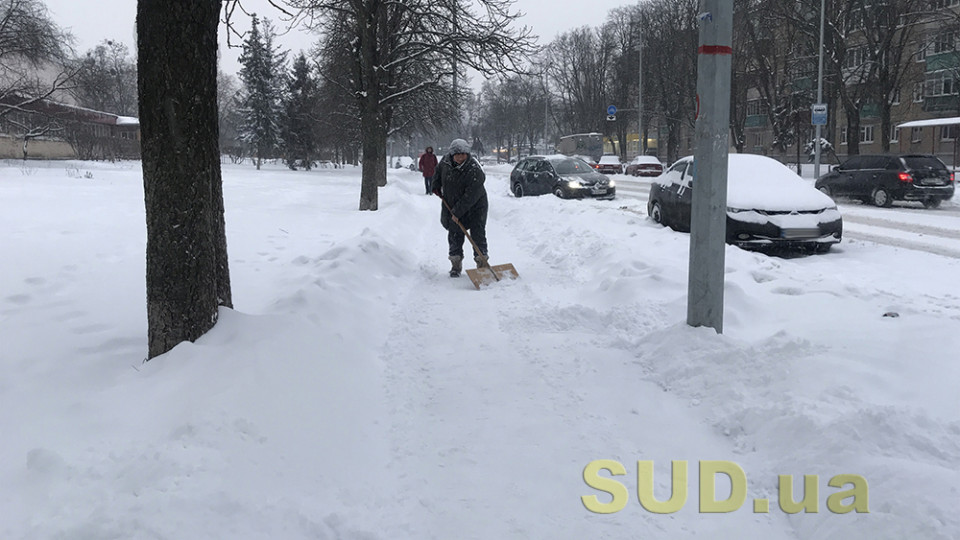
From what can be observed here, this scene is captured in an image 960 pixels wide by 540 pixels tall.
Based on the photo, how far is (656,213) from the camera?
42.9ft

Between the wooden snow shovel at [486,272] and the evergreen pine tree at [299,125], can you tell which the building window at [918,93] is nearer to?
the evergreen pine tree at [299,125]

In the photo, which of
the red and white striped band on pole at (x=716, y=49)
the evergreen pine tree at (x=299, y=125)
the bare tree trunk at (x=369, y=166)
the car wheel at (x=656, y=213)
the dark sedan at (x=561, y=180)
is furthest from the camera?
the evergreen pine tree at (x=299, y=125)

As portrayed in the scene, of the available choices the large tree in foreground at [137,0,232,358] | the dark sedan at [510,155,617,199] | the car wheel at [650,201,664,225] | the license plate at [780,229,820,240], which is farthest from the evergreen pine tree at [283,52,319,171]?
the large tree in foreground at [137,0,232,358]

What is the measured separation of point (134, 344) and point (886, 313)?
587 cm

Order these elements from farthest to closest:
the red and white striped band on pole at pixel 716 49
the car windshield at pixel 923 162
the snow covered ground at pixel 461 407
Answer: the car windshield at pixel 923 162 → the red and white striped band on pole at pixel 716 49 → the snow covered ground at pixel 461 407

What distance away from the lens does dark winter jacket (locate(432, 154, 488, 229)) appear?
8258 millimetres

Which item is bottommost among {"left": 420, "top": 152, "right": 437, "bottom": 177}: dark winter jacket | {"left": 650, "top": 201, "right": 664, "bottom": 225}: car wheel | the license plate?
the license plate

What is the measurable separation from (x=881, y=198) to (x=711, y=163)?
642 inches

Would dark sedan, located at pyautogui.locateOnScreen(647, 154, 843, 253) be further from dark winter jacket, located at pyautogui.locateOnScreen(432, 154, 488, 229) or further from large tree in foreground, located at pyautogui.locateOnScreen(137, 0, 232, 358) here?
large tree in foreground, located at pyautogui.locateOnScreen(137, 0, 232, 358)

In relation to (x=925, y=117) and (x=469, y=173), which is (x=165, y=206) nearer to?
(x=469, y=173)

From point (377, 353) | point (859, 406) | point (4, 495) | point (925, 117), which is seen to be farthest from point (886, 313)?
point (925, 117)

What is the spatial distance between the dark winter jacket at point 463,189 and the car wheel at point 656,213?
5.55m

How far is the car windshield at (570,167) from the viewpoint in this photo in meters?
20.4

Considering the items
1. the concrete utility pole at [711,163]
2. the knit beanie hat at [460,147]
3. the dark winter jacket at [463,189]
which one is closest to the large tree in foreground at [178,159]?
the concrete utility pole at [711,163]
